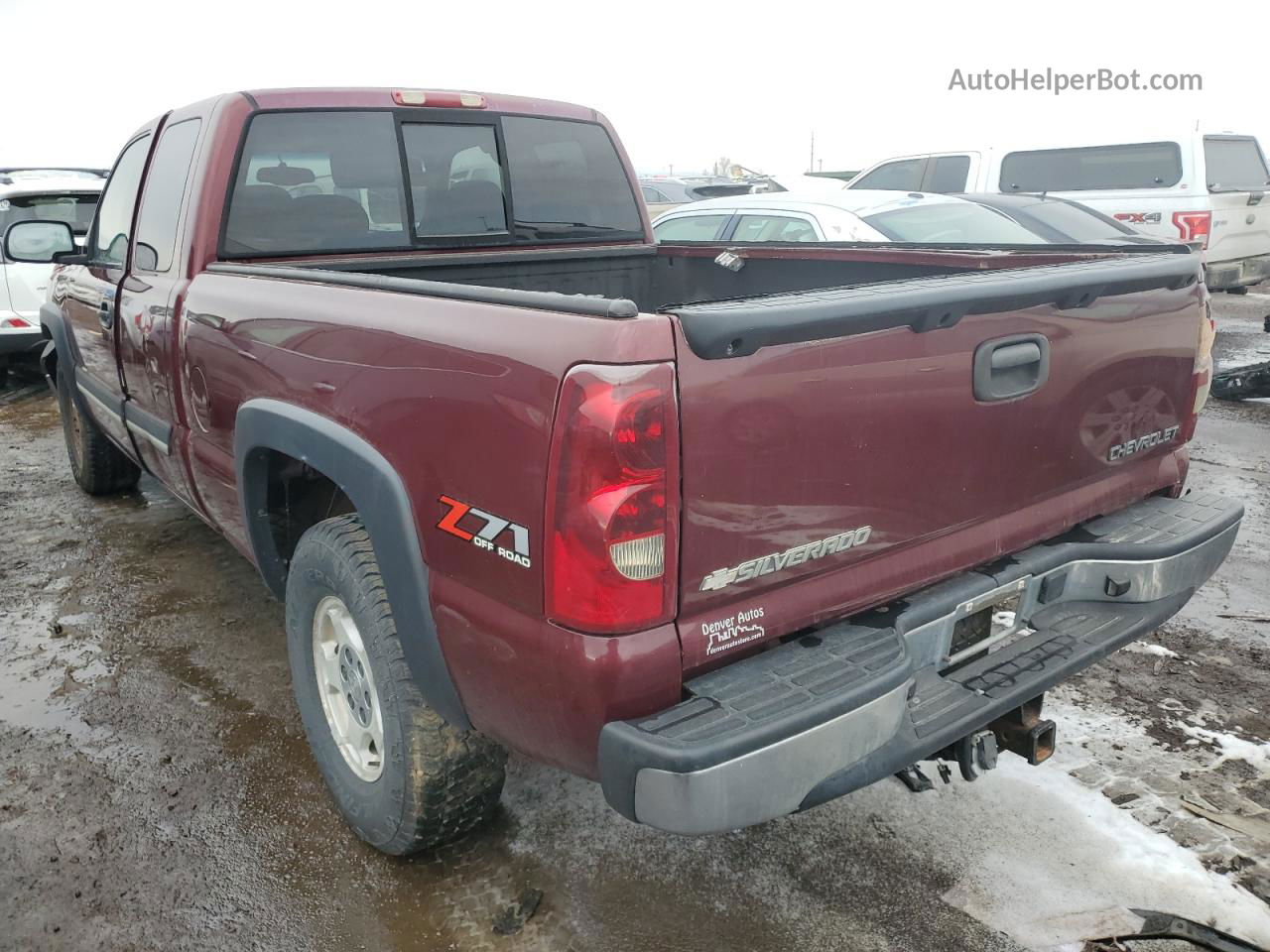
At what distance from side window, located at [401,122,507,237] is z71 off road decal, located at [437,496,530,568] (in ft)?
6.53

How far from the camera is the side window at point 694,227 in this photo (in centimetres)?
735

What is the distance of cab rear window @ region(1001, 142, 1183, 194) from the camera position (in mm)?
10281

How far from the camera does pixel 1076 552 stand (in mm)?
2488

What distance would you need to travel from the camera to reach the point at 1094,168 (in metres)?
10.7

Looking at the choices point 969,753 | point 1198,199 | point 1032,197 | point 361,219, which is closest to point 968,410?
point 969,753

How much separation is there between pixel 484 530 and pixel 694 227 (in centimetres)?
606

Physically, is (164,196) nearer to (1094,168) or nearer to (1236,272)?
(1094,168)

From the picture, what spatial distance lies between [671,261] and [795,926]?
2.81 m

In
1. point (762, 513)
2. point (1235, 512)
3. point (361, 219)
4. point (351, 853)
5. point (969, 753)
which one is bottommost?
point (351, 853)

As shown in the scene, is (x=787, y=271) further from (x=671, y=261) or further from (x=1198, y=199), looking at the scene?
(x=1198, y=199)

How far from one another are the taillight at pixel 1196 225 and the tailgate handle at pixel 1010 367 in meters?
9.04

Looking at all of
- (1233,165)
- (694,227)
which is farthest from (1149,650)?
(1233,165)

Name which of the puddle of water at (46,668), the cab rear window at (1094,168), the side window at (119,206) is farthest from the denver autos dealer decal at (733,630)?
the cab rear window at (1094,168)

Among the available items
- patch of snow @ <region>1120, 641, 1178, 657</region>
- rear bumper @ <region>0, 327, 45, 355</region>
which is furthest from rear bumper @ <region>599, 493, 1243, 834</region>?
rear bumper @ <region>0, 327, 45, 355</region>
